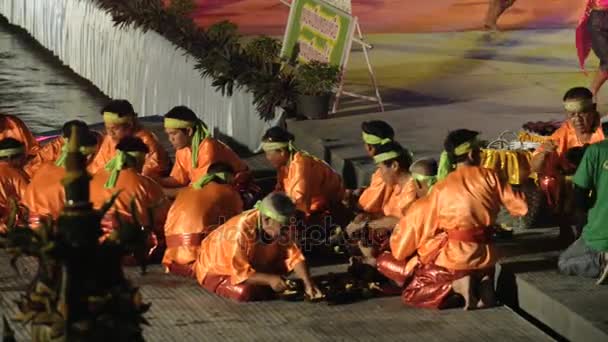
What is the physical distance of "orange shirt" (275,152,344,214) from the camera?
35.4ft

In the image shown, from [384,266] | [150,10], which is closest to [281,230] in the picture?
[384,266]

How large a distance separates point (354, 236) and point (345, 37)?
158 inches

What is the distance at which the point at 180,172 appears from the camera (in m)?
11.7

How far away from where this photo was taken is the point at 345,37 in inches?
557

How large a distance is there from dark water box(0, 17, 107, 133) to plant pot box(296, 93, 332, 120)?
11.9 ft

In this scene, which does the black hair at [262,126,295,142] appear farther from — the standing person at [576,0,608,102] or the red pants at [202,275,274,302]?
the standing person at [576,0,608,102]

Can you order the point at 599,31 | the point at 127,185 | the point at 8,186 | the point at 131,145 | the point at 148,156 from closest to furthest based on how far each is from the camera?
the point at 127,185
the point at 131,145
the point at 8,186
the point at 148,156
the point at 599,31

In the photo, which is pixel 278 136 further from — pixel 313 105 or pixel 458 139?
pixel 313 105

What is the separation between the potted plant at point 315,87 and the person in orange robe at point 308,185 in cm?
261

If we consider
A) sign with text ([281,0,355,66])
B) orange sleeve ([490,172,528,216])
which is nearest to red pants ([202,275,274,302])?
orange sleeve ([490,172,528,216])

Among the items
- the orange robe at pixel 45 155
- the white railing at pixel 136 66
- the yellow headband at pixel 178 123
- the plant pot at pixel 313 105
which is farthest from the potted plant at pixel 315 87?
the orange robe at pixel 45 155

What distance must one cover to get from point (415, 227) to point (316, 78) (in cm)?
423

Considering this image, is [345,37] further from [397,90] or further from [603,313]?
[603,313]

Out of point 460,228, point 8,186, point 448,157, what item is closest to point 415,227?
point 460,228
